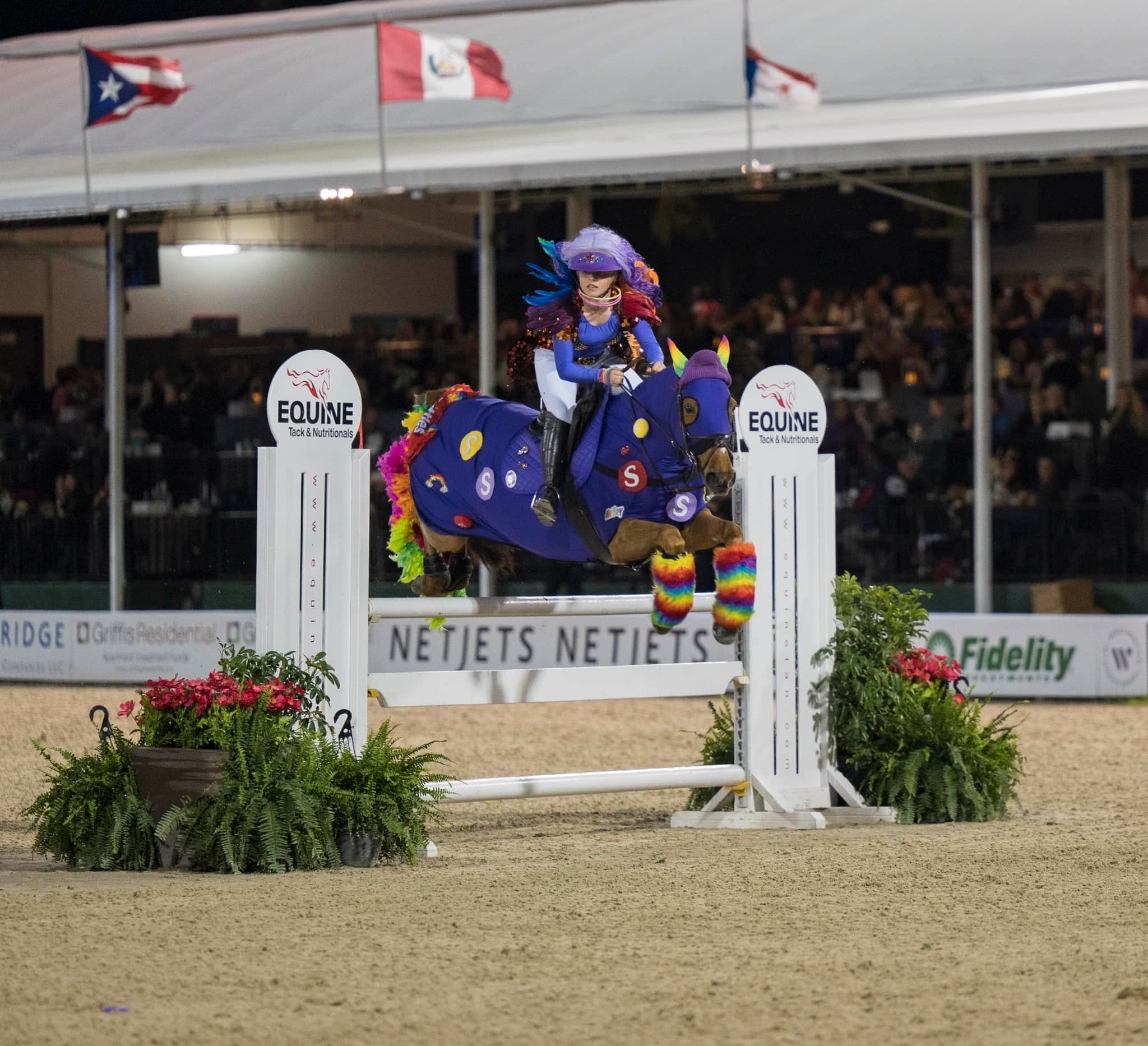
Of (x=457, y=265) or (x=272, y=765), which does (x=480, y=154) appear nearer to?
(x=457, y=265)

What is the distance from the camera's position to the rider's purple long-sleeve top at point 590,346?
7.39 metres

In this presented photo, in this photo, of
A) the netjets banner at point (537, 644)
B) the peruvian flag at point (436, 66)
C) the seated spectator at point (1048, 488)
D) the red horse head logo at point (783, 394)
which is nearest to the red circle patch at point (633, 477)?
the red horse head logo at point (783, 394)

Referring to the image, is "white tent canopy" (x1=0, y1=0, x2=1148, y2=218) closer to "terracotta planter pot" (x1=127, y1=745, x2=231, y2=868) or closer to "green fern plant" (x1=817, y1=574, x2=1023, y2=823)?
"green fern plant" (x1=817, y1=574, x2=1023, y2=823)

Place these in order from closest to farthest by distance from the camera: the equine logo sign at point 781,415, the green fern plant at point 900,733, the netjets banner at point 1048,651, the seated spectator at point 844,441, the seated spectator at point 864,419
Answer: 1. the equine logo sign at point 781,415
2. the green fern plant at point 900,733
3. the netjets banner at point 1048,651
4. the seated spectator at point 844,441
5. the seated spectator at point 864,419

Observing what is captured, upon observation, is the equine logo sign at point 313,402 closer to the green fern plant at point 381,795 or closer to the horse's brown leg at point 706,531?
the green fern plant at point 381,795

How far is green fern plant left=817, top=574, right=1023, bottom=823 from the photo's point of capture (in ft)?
28.4

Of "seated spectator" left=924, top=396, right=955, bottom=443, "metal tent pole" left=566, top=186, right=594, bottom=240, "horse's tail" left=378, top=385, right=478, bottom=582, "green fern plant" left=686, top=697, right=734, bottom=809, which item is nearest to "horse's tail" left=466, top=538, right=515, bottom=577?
"horse's tail" left=378, top=385, right=478, bottom=582

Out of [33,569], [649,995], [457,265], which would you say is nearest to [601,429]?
[649,995]

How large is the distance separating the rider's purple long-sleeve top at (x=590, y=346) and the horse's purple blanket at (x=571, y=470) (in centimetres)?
17

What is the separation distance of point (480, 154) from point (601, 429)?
9.49m

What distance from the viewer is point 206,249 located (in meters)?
22.1

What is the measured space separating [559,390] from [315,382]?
1.00 metres

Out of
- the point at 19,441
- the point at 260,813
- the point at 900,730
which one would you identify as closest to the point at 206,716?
the point at 260,813

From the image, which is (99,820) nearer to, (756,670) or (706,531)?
(706,531)
